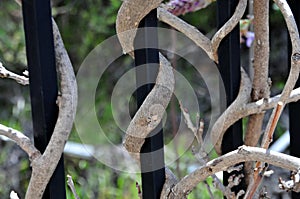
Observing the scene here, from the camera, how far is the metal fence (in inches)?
29.5

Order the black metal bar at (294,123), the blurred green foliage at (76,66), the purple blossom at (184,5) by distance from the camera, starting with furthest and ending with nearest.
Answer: the blurred green foliage at (76,66), the purple blossom at (184,5), the black metal bar at (294,123)

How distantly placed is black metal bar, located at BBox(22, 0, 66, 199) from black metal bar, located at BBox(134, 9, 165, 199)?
0.45 ft

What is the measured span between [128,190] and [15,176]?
67 centimetres

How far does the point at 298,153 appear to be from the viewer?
1.10 m

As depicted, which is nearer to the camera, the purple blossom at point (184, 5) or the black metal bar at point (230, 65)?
the black metal bar at point (230, 65)

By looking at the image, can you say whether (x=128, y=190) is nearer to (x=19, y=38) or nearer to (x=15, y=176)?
(x=15, y=176)

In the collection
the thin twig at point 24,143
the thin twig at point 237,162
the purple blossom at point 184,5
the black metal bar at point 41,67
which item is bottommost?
the thin twig at point 237,162

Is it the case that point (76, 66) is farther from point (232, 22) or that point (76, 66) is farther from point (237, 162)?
point (237, 162)

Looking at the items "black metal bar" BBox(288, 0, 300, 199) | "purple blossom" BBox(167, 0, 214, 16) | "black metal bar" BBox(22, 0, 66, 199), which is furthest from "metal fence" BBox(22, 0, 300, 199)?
"purple blossom" BBox(167, 0, 214, 16)

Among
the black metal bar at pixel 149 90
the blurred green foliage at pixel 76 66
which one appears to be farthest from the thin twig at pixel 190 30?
the blurred green foliage at pixel 76 66

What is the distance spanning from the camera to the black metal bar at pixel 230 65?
0.98m

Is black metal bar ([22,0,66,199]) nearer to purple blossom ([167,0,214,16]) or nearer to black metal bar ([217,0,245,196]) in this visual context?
black metal bar ([217,0,245,196])

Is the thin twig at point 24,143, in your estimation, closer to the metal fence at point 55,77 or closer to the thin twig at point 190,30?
the metal fence at point 55,77

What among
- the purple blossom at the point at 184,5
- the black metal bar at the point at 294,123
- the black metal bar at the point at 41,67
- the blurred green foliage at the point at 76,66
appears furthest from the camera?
the blurred green foliage at the point at 76,66
